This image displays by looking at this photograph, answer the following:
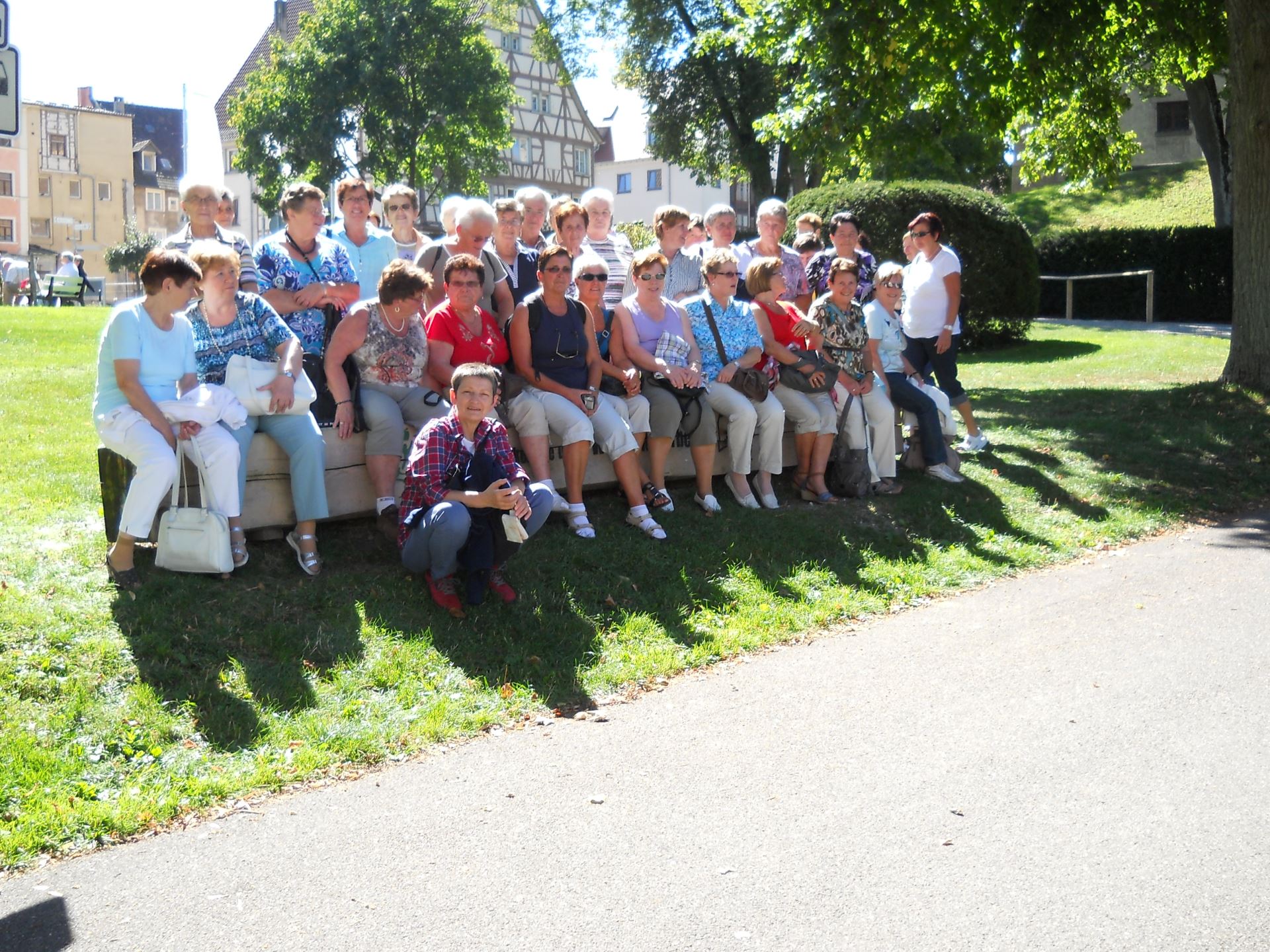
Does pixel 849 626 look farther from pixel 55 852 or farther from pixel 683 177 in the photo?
pixel 683 177

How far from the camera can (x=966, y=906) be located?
3898 mm

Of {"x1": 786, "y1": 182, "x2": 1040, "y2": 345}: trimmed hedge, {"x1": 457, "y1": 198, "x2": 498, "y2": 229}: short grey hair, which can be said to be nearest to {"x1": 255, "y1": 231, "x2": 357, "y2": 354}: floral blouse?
{"x1": 457, "y1": 198, "x2": 498, "y2": 229}: short grey hair

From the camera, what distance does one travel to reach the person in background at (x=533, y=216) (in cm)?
933

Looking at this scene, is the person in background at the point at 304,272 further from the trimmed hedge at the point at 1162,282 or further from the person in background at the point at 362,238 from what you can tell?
the trimmed hedge at the point at 1162,282

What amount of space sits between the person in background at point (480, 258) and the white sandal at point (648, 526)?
1.51m

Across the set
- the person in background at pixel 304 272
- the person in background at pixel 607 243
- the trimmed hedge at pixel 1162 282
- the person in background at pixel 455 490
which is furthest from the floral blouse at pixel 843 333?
the trimmed hedge at pixel 1162 282

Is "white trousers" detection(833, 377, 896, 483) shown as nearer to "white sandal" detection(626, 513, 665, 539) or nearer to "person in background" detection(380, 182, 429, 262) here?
"white sandal" detection(626, 513, 665, 539)

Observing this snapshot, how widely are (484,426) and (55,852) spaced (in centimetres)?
303

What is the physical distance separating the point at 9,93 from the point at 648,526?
448 centimetres

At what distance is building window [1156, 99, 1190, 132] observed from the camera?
160 ft

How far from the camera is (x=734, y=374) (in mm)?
9297

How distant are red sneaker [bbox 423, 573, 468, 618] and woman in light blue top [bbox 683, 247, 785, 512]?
2.94m

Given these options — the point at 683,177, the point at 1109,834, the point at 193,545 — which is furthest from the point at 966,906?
the point at 683,177

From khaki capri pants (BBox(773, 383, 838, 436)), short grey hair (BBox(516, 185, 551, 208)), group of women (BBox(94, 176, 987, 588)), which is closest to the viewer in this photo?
group of women (BBox(94, 176, 987, 588))
